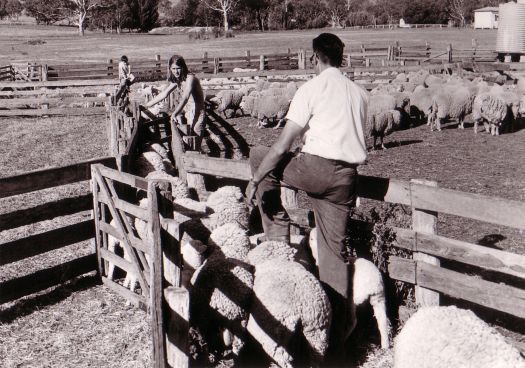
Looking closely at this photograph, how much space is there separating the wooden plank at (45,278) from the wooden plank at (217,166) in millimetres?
1352

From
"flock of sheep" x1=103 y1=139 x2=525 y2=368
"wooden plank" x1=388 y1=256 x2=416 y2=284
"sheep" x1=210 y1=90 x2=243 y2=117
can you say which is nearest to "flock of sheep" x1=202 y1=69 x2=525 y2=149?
"sheep" x1=210 y1=90 x2=243 y2=117

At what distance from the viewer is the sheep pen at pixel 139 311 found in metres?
4.75

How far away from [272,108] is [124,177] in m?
11.4

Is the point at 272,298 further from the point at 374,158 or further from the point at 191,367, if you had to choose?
the point at 374,158

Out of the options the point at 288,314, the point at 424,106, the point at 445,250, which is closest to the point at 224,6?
the point at 424,106

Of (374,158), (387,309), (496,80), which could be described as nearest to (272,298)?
(387,309)

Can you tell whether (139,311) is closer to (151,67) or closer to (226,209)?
(226,209)

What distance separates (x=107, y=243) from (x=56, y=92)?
17.0 metres

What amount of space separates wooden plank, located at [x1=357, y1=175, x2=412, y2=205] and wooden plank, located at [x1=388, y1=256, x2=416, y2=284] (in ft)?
1.51

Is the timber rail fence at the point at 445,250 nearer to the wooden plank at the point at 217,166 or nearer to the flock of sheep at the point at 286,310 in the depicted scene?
the flock of sheep at the point at 286,310

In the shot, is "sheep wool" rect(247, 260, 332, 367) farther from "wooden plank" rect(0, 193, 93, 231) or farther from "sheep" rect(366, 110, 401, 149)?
"sheep" rect(366, 110, 401, 149)

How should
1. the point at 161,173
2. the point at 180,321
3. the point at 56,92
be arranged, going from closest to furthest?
1. the point at 180,321
2. the point at 161,173
3. the point at 56,92

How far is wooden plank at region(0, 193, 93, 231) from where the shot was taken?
5.51m

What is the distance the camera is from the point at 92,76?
2877 centimetres
